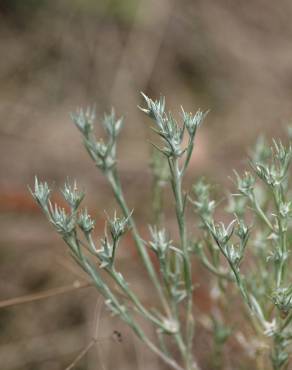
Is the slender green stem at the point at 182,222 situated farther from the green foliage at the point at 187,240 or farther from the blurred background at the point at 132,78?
the blurred background at the point at 132,78

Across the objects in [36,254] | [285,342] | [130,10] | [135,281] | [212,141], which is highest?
[130,10]

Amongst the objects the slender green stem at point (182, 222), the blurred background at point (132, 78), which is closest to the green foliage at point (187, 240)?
the slender green stem at point (182, 222)

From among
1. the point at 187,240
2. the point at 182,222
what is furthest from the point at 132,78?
the point at 182,222

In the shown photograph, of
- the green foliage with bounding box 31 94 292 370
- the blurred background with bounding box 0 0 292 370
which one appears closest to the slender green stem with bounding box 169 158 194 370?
the green foliage with bounding box 31 94 292 370

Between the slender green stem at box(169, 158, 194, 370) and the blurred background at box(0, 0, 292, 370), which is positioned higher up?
the blurred background at box(0, 0, 292, 370)

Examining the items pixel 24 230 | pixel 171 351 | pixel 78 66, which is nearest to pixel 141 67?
pixel 78 66

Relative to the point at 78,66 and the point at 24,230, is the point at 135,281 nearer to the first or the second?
the point at 24,230

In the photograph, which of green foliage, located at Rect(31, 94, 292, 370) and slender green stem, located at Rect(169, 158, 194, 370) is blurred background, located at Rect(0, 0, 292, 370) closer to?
green foliage, located at Rect(31, 94, 292, 370)

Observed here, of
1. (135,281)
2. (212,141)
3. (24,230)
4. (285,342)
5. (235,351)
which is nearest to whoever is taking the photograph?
(285,342)
